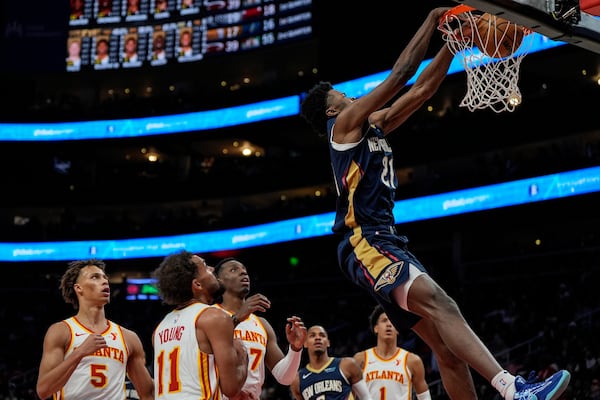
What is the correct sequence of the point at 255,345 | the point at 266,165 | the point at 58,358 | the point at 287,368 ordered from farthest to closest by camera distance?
the point at 266,165, the point at 255,345, the point at 287,368, the point at 58,358

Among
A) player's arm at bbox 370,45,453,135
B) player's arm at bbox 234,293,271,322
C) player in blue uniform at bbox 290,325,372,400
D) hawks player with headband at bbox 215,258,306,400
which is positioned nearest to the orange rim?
player's arm at bbox 370,45,453,135

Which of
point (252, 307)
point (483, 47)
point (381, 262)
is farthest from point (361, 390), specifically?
point (483, 47)

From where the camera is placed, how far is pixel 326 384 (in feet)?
31.4

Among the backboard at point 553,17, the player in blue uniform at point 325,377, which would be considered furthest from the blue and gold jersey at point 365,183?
the player in blue uniform at point 325,377

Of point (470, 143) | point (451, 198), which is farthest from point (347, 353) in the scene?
point (470, 143)

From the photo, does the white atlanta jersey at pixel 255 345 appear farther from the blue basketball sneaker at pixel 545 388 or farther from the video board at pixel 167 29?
the video board at pixel 167 29

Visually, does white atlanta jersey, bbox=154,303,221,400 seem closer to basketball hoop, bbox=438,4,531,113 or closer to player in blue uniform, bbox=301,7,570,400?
player in blue uniform, bbox=301,7,570,400

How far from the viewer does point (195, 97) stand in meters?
32.9

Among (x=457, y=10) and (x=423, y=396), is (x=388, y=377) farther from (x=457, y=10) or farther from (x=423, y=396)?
(x=457, y=10)

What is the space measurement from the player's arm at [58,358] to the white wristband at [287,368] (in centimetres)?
167

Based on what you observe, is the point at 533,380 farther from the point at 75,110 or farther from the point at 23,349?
the point at 75,110

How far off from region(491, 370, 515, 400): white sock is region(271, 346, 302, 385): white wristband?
2.56m

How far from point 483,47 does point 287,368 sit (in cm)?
314

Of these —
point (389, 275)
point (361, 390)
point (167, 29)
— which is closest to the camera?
point (389, 275)
